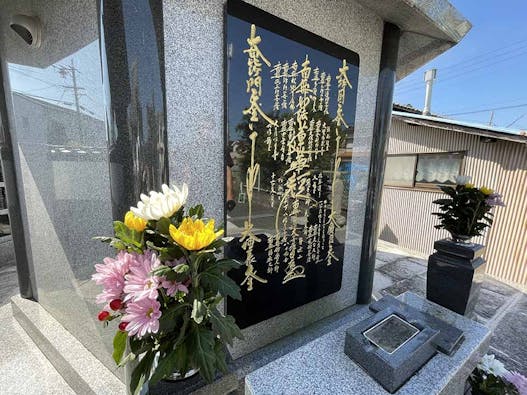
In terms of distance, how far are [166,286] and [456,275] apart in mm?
3943

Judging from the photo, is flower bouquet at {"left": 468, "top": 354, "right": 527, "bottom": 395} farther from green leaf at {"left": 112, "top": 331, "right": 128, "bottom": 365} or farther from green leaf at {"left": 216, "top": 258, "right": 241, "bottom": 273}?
green leaf at {"left": 112, "top": 331, "right": 128, "bottom": 365}

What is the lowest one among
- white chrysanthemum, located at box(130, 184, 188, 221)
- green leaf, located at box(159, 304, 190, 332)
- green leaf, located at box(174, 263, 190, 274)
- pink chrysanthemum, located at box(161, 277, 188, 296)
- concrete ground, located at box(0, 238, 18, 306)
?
concrete ground, located at box(0, 238, 18, 306)

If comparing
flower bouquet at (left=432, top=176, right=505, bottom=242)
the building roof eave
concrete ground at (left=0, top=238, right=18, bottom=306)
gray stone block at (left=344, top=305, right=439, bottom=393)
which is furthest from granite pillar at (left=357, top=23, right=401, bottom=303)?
concrete ground at (left=0, top=238, right=18, bottom=306)

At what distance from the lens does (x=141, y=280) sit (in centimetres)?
120

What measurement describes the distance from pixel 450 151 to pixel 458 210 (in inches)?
183

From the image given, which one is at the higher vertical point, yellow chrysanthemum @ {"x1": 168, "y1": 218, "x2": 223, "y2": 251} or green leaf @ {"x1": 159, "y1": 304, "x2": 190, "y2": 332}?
yellow chrysanthemum @ {"x1": 168, "y1": 218, "x2": 223, "y2": 251}

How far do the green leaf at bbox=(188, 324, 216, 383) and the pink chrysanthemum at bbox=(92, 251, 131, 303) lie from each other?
457 mm

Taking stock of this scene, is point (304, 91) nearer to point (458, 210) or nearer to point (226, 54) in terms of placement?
point (226, 54)

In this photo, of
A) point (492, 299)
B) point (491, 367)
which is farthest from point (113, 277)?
point (492, 299)

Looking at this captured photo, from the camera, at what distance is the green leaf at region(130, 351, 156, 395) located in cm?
141

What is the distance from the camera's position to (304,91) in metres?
2.40

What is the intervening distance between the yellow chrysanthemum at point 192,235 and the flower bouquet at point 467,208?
3.68 metres

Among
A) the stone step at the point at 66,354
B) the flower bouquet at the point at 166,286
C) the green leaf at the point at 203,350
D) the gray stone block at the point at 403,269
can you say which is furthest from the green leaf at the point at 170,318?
the gray stone block at the point at 403,269

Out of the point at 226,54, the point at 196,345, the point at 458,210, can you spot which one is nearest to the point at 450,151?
the point at 458,210
